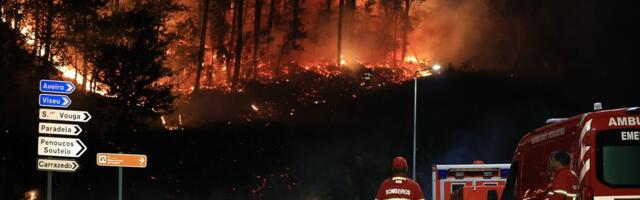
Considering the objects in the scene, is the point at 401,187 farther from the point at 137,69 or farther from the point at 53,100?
the point at 137,69

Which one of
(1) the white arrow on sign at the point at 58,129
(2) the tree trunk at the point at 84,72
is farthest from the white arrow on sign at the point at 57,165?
(2) the tree trunk at the point at 84,72

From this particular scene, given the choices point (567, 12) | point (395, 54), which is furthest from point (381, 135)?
point (567, 12)

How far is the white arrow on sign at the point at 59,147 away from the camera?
12.1 metres

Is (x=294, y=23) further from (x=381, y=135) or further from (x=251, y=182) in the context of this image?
(x=251, y=182)

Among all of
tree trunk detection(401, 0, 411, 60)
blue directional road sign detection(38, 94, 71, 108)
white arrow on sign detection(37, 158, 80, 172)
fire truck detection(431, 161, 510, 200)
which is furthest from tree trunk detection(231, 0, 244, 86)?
white arrow on sign detection(37, 158, 80, 172)

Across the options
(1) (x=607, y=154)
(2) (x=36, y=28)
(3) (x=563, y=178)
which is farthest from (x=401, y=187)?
(2) (x=36, y=28)

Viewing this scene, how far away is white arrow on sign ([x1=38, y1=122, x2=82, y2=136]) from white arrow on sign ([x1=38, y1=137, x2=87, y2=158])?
0.10 m

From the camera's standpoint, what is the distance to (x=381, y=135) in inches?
1811

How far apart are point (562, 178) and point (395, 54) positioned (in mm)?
63802

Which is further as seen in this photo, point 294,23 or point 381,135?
point 294,23

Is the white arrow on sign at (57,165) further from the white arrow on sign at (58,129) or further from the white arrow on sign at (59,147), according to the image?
the white arrow on sign at (58,129)

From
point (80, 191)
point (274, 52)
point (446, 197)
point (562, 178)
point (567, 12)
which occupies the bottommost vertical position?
point (80, 191)

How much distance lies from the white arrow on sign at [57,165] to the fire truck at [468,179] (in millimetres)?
6577

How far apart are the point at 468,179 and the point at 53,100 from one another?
24.5ft
